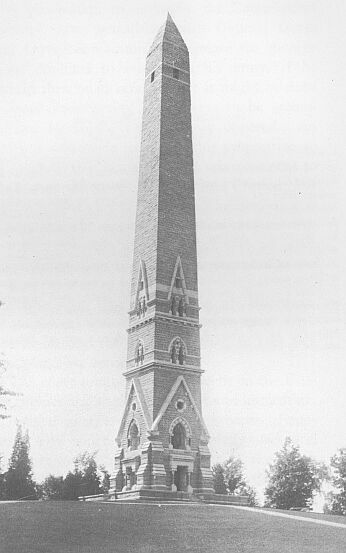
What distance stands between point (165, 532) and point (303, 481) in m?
47.5

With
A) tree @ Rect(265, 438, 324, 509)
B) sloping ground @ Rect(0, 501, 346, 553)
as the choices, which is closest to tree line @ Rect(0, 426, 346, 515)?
tree @ Rect(265, 438, 324, 509)

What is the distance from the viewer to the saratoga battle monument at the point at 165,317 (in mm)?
40125

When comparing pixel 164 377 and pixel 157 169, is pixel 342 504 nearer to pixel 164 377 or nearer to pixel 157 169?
pixel 164 377

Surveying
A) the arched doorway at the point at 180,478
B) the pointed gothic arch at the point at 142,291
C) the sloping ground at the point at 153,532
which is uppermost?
the pointed gothic arch at the point at 142,291

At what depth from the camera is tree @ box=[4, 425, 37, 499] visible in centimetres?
7181

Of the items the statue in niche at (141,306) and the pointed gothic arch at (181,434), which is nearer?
the pointed gothic arch at (181,434)

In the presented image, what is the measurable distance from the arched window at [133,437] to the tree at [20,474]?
31764mm

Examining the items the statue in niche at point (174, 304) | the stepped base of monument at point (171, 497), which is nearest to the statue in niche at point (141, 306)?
the statue in niche at point (174, 304)

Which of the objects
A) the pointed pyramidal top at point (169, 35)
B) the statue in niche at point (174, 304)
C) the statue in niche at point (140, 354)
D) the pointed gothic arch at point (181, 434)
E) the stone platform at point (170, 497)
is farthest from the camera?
the pointed pyramidal top at point (169, 35)

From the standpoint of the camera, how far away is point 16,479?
73.2 m

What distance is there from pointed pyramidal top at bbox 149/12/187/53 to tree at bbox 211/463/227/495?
41.1 metres

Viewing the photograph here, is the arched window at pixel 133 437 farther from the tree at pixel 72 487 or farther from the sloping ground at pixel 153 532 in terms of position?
the tree at pixel 72 487

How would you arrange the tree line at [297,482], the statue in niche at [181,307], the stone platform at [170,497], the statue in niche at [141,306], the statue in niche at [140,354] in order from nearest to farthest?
the stone platform at [170,497] → the statue in niche at [140,354] → the statue in niche at [181,307] → the statue in niche at [141,306] → the tree line at [297,482]

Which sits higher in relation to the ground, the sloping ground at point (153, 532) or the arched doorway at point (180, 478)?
the arched doorway at point (180, 478)
